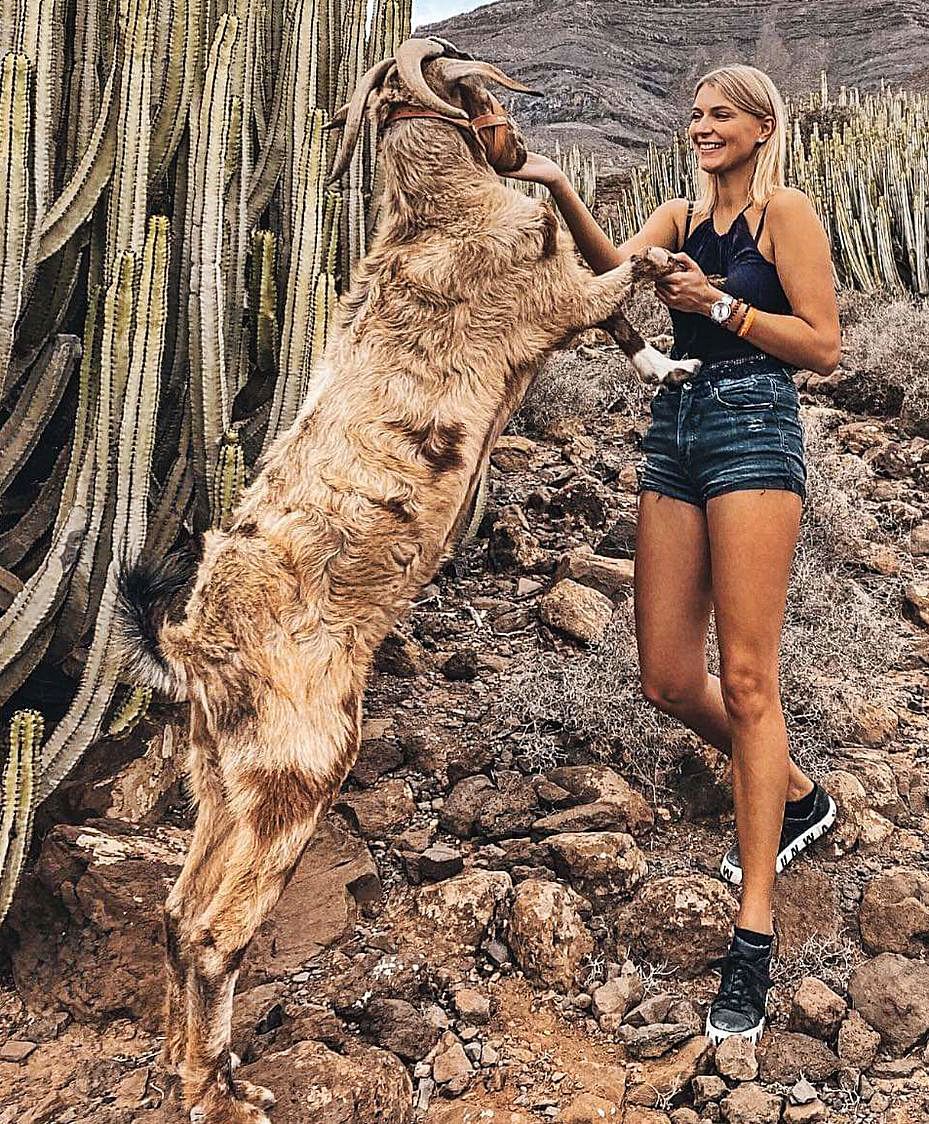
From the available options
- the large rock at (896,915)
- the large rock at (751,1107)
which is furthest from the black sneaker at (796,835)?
the large rock at (751,1107)

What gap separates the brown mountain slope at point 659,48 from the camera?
23.5 m

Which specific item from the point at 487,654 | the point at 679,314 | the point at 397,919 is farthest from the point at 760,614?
the point at 487,654

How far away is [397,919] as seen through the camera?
363cm

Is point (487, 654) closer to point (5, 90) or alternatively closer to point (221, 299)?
point (221, 299)

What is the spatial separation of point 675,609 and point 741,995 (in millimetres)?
1116

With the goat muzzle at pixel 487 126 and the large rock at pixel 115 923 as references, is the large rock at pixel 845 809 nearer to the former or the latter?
the large rock at pixel 115 923

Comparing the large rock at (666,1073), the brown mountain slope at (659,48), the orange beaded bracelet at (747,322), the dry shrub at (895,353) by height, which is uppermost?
the brown mountain slope at (659,48)

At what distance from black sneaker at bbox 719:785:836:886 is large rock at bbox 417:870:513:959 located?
719 millimetres

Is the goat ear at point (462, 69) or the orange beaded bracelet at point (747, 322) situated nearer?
the goat ear at point (462, 69)

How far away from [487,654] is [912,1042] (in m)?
2.66

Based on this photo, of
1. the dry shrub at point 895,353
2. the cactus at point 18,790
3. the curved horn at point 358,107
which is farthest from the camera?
the dry shrub at point 895,353

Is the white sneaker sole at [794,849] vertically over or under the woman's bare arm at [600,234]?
under

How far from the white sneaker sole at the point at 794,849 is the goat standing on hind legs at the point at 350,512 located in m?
1.56

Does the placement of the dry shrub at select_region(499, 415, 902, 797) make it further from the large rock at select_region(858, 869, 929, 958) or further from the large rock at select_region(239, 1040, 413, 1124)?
the large rock at select_region(239, 1040, 413, 1124)
